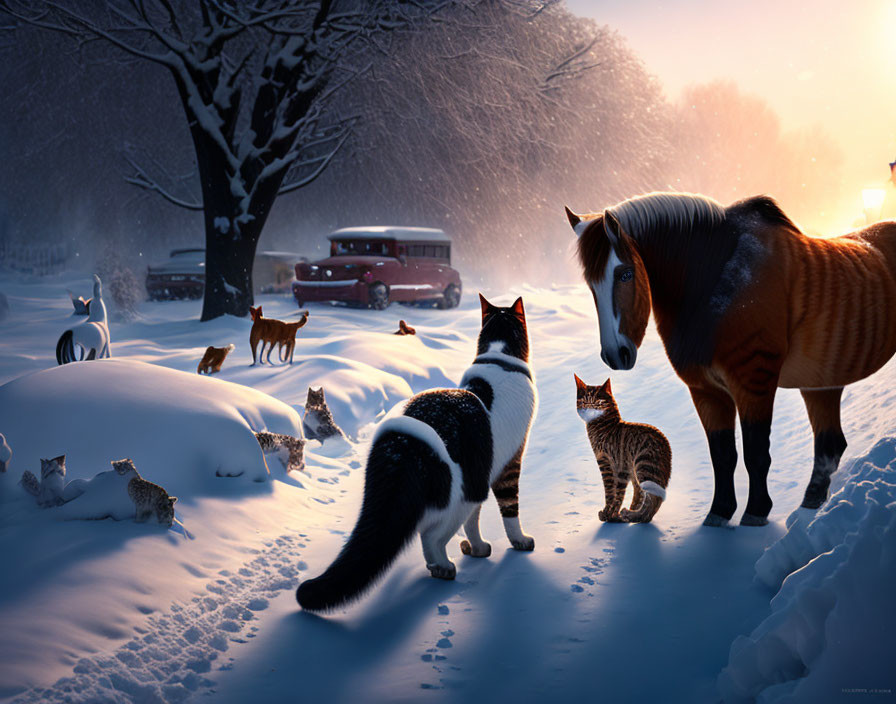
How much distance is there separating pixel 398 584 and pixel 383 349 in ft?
22.6

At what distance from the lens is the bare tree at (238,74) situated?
10.7 m

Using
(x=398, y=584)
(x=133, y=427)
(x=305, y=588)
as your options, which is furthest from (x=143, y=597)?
(x=133, y=427)

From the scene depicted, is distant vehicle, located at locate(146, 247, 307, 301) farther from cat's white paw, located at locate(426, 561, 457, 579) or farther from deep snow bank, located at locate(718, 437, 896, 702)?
deep snow bank, located at locate(718, 437, 896, 702)

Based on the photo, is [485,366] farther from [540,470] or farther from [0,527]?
[0,527]

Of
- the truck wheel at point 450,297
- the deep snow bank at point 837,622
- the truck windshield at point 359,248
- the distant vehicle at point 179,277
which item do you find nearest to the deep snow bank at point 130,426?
the deep snow bank at point 837,622

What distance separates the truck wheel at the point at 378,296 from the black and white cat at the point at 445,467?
13206 millimetres

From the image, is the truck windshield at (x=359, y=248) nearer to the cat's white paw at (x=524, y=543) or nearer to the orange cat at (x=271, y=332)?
the orange cat at (x=271, y=332)

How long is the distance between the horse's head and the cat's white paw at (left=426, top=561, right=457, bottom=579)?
1.22 m

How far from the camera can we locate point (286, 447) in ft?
17.0

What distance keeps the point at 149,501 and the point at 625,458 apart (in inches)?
103

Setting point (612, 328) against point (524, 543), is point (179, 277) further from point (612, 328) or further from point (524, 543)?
point (612, 328)

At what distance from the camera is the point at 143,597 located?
3.02 metres

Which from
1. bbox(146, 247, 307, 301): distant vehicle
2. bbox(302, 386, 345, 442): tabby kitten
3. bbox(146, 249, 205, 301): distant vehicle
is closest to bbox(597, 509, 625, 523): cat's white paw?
bbox(302, 386, 345, 442): tabby kitten

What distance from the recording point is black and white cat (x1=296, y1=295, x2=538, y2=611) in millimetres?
2770
